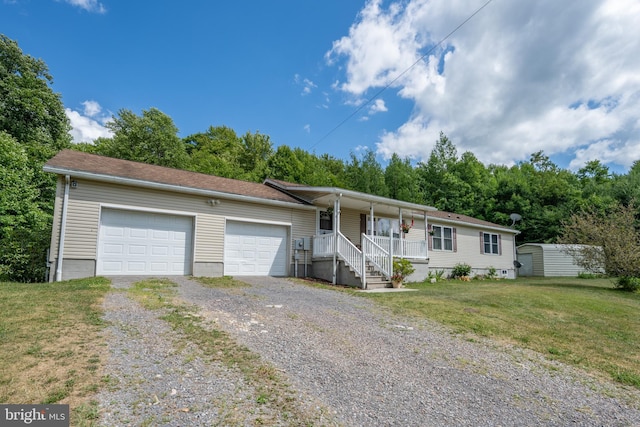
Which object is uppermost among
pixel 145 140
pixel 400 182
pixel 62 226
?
pixel 145 140

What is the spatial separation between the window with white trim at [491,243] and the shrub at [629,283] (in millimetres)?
6896

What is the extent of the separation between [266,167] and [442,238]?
16.1 metres

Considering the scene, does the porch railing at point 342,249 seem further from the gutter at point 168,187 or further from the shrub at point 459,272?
the shrub at point 459,272

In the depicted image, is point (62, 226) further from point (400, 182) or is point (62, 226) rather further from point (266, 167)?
point (400, 182)

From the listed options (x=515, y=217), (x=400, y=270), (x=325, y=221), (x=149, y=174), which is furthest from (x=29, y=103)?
(x=515, y=217)

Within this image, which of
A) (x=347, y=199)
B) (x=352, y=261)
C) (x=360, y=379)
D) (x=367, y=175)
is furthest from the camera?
(x=367, y=175)

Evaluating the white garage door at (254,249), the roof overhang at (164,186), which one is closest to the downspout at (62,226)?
the roof overhang at (164,186)

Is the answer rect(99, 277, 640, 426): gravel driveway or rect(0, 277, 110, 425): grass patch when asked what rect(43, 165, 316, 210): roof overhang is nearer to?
rect(0, 277, 110, 425): grass patch

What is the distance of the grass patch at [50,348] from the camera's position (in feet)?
9.82

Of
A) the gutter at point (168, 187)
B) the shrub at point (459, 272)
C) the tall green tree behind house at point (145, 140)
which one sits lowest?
the shrub at point (459, 272)

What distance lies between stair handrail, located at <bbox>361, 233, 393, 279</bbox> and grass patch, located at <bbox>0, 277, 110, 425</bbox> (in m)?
7.91

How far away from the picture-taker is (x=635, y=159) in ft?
123

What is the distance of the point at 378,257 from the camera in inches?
476

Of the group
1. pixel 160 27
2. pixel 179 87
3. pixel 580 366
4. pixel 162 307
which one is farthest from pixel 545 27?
pixel 179 87
